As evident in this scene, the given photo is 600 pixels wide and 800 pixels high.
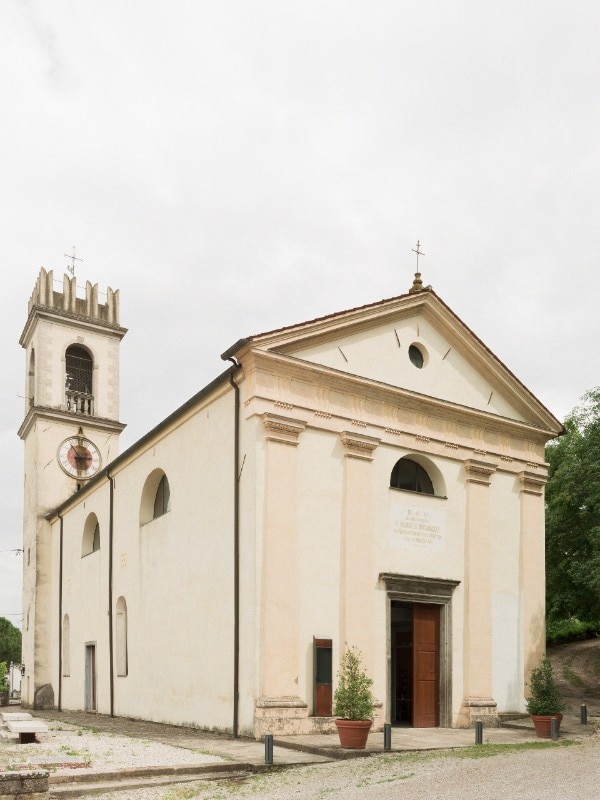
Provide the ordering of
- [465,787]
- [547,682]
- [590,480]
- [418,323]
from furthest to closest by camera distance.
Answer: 1. [590,480]
2. [418,323]
3. [547,682]
4. [465,787]

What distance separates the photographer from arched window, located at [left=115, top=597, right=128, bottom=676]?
76.8ft

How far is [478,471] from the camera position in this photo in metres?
20.2

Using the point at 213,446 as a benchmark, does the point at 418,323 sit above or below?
above

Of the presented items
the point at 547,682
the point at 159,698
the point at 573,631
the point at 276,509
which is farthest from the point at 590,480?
the point at 573,631

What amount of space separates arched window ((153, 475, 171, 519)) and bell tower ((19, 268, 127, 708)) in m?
10.5

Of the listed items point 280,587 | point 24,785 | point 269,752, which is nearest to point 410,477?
point 280,587

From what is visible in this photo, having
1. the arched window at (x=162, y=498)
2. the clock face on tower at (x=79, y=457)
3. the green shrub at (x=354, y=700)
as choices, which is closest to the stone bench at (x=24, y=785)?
the green shrub at (x=354, y=700)

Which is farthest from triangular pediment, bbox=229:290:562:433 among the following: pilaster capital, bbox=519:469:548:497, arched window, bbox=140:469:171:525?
arched window, bbox=140:469:171:525

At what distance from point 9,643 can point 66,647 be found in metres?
64.1

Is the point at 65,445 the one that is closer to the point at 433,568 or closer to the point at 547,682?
the point at 433,568

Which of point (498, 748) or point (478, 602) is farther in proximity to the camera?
point (478, 602)

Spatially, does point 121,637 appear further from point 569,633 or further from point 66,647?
point 569,633

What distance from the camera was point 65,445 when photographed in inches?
1261

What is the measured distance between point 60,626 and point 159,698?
1058cm
